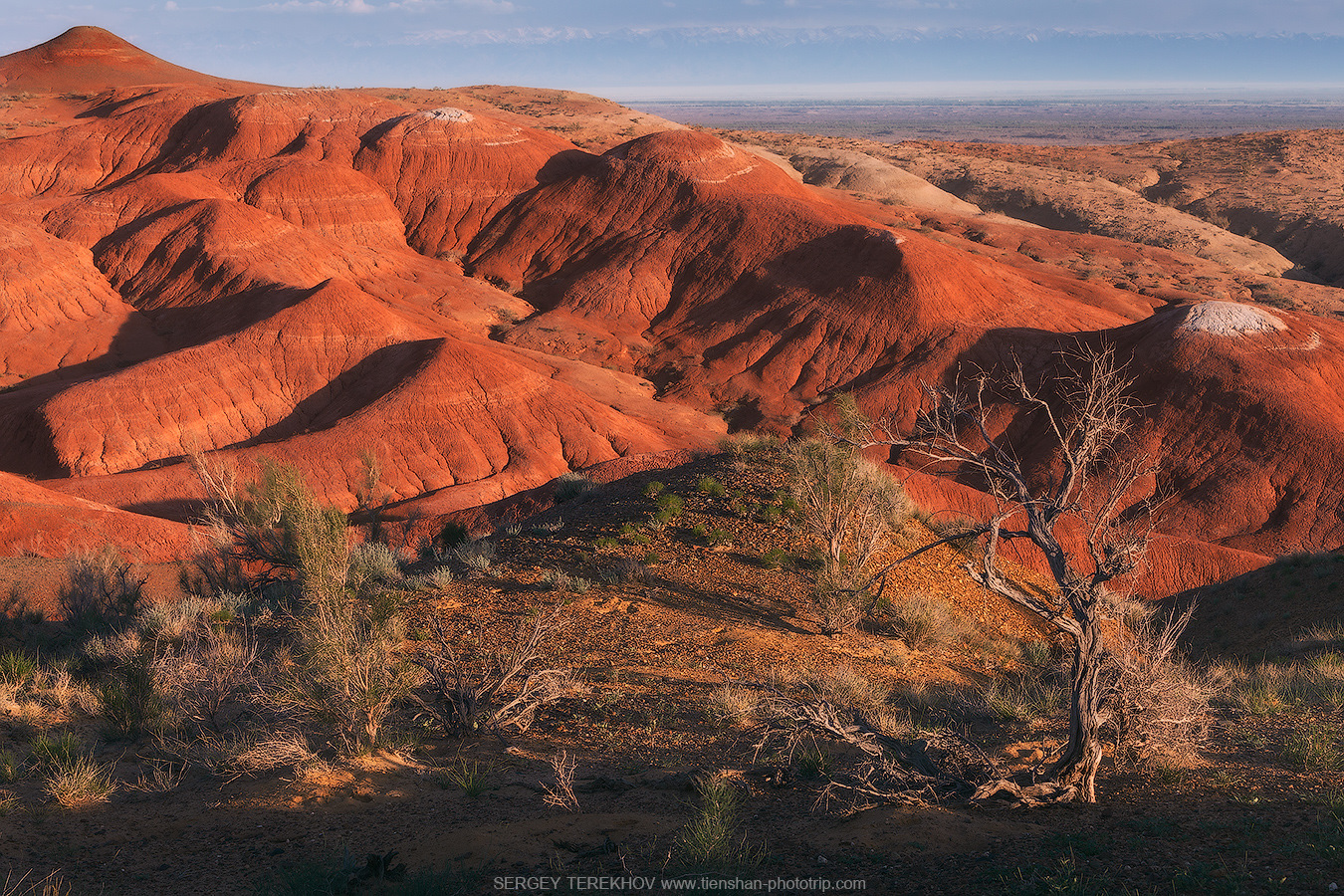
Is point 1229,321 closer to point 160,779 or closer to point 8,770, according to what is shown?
point 160,779

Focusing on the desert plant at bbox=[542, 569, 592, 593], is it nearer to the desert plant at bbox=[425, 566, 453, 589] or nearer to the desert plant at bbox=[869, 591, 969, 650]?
the desert plant at bbox=[425, 566, 453, 589]

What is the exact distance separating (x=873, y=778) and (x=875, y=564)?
6.96 metres

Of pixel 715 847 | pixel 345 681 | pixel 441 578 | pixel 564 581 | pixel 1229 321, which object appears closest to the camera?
pixel 715 847

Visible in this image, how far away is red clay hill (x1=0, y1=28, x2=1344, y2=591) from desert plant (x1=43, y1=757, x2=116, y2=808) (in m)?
17.4

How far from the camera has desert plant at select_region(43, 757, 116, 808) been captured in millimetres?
7543

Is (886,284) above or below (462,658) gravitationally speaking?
above

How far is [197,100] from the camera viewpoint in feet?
222

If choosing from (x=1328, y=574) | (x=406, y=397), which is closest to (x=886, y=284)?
(x=406, y=397)

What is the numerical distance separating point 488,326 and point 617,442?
16.9m

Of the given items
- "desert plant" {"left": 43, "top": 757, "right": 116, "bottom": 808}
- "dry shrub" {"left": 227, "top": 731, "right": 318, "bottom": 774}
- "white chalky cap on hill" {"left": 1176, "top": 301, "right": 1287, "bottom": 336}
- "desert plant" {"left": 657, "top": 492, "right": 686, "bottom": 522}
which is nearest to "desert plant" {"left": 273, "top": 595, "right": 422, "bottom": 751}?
"dry shrub" {"left": 227, "top": 731, "right": 318, "bottom": 774}

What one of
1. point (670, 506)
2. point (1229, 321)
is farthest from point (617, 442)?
point (1229, 321)

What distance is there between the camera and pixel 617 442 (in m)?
34.5

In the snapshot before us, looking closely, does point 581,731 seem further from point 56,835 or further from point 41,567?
point 41,567

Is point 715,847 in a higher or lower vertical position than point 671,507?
higher
